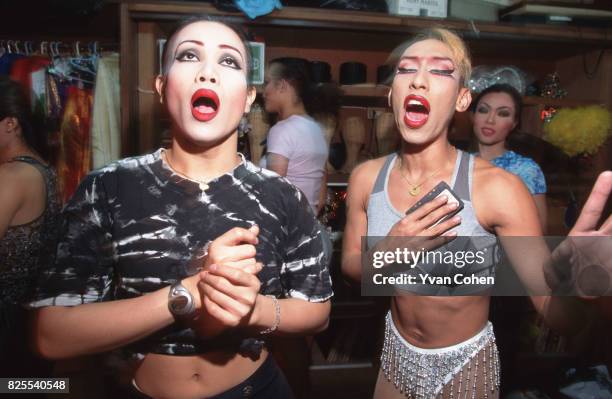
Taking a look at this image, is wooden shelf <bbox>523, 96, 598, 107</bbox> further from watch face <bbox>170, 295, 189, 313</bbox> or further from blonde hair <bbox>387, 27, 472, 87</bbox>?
watch face <bbox>170, 295, 189, 313</bbox>

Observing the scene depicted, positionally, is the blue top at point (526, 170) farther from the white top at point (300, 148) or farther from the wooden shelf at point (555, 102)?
the white top at point (300, 148)

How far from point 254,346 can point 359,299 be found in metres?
1.46

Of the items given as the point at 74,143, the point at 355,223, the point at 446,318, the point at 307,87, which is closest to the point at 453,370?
the point at 446,318

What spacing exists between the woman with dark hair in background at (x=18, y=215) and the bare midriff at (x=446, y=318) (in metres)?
1.05

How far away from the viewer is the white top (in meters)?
1.88

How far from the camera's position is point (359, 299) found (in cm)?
231

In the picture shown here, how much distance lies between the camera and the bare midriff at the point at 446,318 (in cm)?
119

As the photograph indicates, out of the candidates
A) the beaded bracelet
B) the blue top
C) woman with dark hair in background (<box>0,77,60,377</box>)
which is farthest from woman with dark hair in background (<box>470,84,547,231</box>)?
woman with dark hair in background (<box>0,77,60,377</box>)

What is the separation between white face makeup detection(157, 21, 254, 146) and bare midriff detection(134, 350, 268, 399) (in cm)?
41

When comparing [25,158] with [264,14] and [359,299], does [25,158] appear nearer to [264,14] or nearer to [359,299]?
[264,14]

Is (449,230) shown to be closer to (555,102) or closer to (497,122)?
(497,122)

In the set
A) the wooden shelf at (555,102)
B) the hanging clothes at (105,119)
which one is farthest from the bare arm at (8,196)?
the wooden shelf at (555,102)

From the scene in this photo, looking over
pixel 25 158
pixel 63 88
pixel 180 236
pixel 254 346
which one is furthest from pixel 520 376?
pixel 63 88

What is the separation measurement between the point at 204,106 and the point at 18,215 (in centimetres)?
86
